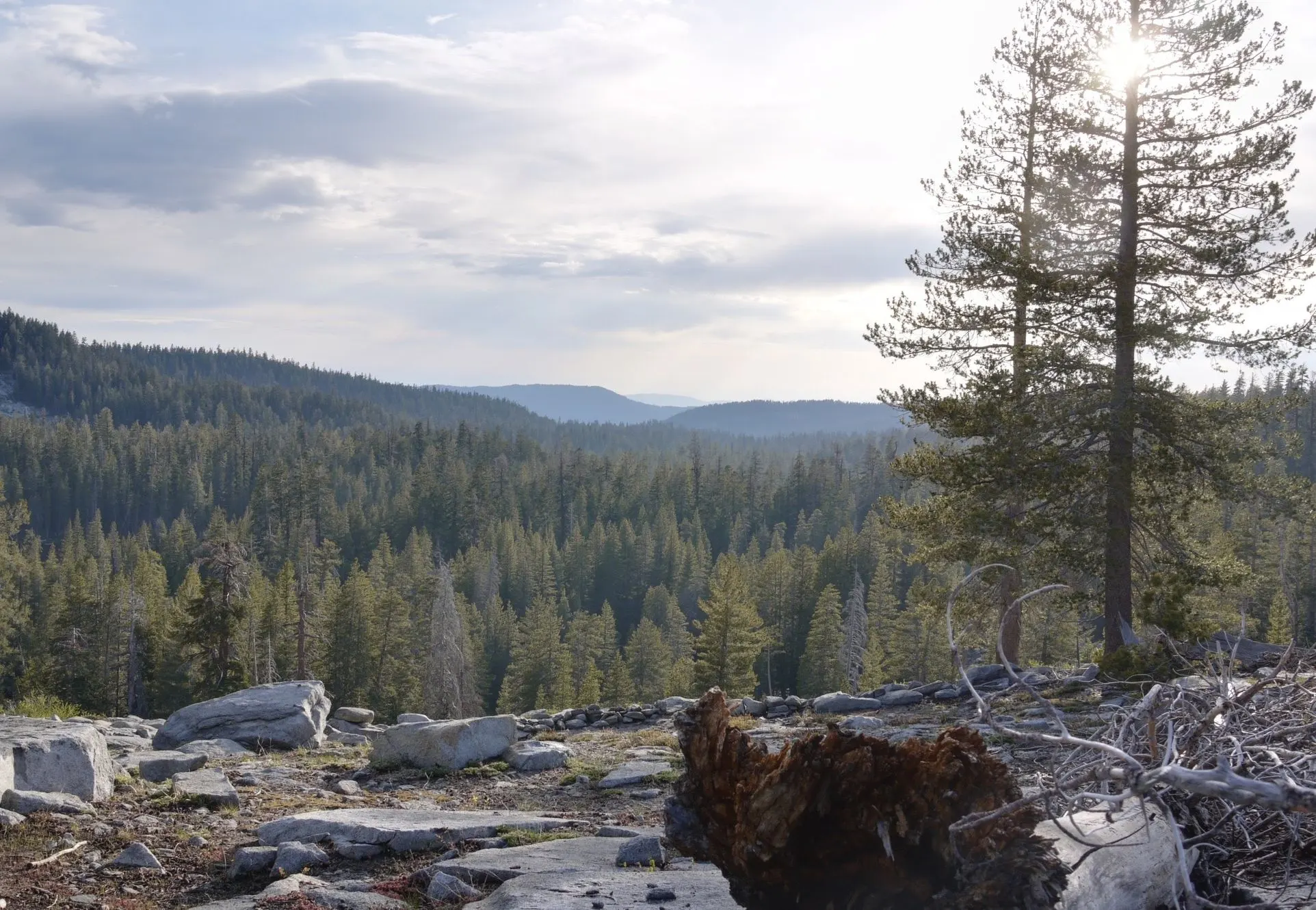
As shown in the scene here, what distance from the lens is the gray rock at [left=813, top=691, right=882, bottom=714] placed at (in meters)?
14.7

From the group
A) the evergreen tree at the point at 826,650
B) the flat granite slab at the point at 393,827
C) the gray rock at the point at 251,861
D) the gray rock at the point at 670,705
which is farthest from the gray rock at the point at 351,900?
the evergreen tree at the point at 826,650

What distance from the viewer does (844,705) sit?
48.9 ft

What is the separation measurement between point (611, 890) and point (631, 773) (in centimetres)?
532

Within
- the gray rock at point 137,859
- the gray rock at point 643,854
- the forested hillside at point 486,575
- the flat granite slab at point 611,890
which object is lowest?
the forested hillside at point 486,575

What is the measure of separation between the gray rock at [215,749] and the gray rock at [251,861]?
5.89m

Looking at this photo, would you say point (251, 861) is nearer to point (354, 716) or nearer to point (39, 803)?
point (39, 803)

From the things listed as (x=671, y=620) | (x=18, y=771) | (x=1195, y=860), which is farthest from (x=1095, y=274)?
(x=671, y=620)

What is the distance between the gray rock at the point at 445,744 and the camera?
38.4 ft

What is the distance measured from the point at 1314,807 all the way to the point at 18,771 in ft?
32.8

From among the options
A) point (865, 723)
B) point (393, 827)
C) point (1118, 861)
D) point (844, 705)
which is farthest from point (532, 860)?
point (844, 705)

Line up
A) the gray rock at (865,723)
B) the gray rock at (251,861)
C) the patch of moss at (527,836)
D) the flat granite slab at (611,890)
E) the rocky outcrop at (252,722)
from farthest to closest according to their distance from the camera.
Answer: the rocky outcrop at (252,722), the gray rock at (865,723), the patch of moss at (527,836), the gray rock at (251,861), the flat granite slab at (611,890)

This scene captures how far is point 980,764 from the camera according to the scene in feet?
13.6

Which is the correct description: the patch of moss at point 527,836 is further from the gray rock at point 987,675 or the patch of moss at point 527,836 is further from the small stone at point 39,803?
the gray rock at point 987,675

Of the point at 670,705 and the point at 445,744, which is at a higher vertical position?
the point at 445,744
